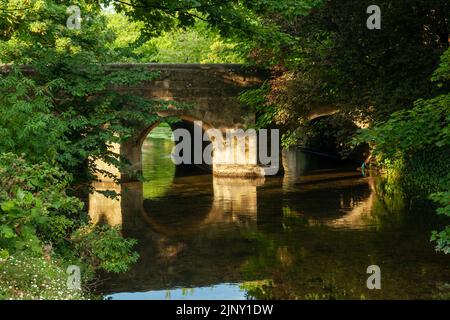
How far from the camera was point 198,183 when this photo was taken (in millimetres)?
28297

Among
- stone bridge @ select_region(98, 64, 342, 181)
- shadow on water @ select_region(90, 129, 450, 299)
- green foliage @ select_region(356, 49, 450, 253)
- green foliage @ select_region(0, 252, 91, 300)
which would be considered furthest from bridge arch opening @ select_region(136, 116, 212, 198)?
green foliage @ select_region(0, 252, 91, 300)

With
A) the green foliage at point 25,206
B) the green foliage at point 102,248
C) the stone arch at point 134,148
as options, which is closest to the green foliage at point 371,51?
the stone arch at point 134,148

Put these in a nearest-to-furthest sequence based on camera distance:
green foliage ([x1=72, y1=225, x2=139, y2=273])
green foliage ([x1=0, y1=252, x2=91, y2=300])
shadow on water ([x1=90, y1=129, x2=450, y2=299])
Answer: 1. green foliage ([x1=0, y1=252, x2=91, y2=300])
2. green foliage ([x1=72, y1=225, x2=139, y2=273])
3. shadow on water ([x1=90, y1=129, x2=450, y2=299])

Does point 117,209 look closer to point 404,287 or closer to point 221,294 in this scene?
point 221,294

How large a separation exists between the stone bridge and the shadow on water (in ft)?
3.53

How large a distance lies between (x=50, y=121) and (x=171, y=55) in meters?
30.1

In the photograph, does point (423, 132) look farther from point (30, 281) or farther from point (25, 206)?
point (30, 281)

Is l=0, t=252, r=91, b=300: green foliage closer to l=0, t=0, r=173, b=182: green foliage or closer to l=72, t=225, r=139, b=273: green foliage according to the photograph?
l=72, t=225, r=139, b=273: green foliage

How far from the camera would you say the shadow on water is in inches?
512

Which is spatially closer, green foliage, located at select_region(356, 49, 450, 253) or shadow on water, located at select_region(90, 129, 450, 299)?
green foliage, located at select_region(356, 49, 450, 253)

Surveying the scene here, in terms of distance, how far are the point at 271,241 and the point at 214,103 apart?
11.8 meters

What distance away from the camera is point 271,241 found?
669 inches

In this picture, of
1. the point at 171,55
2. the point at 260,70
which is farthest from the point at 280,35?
the point at 171,55

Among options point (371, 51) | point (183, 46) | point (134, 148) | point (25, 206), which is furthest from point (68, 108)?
point (183, 46)
